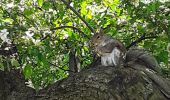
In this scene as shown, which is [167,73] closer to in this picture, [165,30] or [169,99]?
[165,30]

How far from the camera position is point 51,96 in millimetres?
2686

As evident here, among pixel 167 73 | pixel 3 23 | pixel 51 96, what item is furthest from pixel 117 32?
pixel 51 96

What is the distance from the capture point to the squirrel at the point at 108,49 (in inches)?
138

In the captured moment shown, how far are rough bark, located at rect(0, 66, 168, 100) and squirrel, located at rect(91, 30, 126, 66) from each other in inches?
18.3

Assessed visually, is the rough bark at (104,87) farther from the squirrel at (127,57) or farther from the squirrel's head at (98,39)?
the squirrel's head at (98,39)

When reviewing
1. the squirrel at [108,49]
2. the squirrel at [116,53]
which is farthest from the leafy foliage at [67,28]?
the squirrel at [108,49]

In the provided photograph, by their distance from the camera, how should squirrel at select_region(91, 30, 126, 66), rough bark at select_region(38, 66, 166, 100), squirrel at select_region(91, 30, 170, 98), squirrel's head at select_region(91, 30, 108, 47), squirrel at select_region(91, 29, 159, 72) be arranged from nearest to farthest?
rough bark at select_region(38, 66, 166, 100)
squirrel at select_region(91, 30, 170, 98)
squirrel at select_region(91, 29, 159, 72)
squirrel at select_region(91, 30, 126, 66)
squirrel's head at select_region(91, 30, 108, 47)

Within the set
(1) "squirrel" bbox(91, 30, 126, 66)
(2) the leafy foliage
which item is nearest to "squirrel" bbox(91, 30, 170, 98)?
(1) "squirrel" bbox(91, 30, 126, 66)

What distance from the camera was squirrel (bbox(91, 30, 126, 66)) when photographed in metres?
3.51

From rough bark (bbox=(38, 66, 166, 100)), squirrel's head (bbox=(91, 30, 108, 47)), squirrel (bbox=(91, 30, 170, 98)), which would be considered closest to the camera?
rough bark (bbox=(38, 66, 166, 100))

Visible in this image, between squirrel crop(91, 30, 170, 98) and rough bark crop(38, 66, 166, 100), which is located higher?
squirrel crop(91, 30, 170, 98)

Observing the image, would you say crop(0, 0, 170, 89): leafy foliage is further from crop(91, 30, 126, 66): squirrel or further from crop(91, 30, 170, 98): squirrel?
crop(91, 30, 126, 66): squirrel

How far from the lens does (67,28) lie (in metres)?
4.68

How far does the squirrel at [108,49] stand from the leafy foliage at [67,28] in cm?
37
